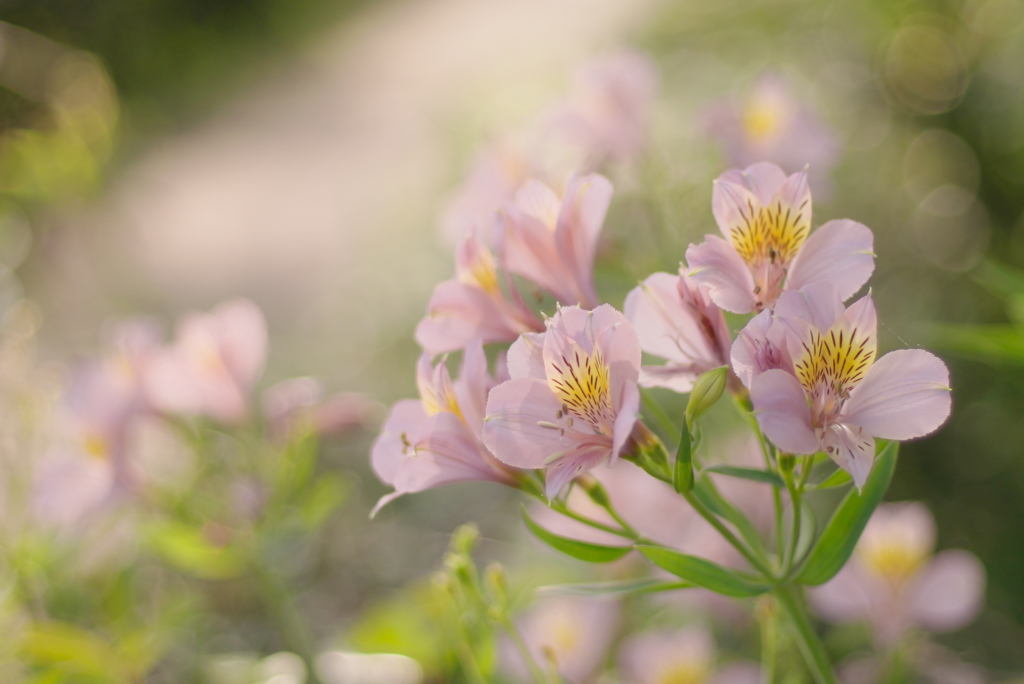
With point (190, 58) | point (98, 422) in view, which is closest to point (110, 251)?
point (98, 422)

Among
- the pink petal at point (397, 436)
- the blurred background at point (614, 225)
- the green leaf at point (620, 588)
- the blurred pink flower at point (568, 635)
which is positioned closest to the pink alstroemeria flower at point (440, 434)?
the pink petal at point (397, 436)

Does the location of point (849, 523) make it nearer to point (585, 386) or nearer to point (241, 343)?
point (585, 386)

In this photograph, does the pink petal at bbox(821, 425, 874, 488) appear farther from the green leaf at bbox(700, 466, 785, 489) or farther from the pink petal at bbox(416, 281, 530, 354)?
the pink petal at bbox(416, 281, 530, 354)

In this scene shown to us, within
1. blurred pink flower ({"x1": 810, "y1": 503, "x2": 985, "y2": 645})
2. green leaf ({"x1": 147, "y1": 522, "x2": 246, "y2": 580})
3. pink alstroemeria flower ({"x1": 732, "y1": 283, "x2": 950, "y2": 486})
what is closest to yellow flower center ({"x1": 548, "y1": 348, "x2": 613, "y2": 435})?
pink alstroemeria flower ({"x1": 732, "y1": 283, "x2": 950, "y2": 486})

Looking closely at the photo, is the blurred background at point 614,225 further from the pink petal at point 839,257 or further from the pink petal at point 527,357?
the pink petal at point 527,357

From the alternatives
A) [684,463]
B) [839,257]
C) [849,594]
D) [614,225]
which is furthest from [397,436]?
[614,225]
